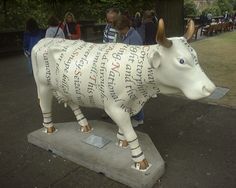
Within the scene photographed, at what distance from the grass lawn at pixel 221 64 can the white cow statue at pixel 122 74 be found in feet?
10.3

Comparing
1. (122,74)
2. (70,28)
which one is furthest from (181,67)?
(70,28)

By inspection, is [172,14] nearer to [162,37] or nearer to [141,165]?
[141,165]

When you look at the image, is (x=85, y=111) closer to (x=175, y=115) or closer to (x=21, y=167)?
(x=175, y=115)

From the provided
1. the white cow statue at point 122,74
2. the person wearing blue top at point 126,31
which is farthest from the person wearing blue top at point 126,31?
the white cow statue at point 122,74

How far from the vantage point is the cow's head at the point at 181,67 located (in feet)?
9.55

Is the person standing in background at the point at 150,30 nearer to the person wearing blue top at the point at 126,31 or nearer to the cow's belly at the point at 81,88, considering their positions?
the person wearing blue top at the point at 126,31

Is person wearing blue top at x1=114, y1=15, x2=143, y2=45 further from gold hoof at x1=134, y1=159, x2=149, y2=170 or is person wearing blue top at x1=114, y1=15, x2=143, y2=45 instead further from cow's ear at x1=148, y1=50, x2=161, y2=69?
gold hoof at x1=134, y1=159, x2=149, y2=170

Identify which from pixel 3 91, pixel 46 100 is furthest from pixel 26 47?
pixel 46 100

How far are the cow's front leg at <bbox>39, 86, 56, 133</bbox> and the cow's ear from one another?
1.71 metres

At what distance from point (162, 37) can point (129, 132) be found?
1174mm

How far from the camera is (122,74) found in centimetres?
326

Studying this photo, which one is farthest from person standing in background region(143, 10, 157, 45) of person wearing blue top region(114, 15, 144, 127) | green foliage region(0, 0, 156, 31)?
green foliage region(0, 0, 156, 31)

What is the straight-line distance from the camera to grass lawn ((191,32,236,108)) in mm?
6649

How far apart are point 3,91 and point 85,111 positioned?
2577 mm
